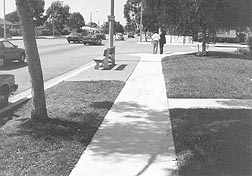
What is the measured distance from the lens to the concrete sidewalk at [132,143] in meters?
4.85

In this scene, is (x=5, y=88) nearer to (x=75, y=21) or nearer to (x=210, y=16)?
(x=210, y=16)

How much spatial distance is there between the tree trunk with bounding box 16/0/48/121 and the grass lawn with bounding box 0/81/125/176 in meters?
0.25

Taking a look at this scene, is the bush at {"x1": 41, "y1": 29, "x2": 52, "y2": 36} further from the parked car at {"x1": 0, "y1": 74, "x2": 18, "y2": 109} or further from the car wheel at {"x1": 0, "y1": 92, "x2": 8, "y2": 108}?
the car wheel at {"x1": 0, "y1": 92, "x2": 8, "y2": 108}

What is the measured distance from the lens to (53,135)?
609 cm

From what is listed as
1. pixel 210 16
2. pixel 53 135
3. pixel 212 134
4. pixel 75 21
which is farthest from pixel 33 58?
pixel 75 21

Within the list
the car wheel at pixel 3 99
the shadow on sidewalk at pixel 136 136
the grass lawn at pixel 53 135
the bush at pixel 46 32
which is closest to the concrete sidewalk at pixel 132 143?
the shadow on sidewalk at pixel 136 136

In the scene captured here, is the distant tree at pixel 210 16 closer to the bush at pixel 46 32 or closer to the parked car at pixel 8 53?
the parked car at pixel 8 53

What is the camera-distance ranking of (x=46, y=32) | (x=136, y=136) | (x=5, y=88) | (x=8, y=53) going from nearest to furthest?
1. (x=136, y=136)
2. (x=5, y=88)
3. (x=8, y=53)
4. (x=46, y=32)

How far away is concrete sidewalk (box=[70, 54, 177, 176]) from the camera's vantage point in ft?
15.9

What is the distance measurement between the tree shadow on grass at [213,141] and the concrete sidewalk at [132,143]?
0.19 m

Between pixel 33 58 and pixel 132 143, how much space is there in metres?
2.26

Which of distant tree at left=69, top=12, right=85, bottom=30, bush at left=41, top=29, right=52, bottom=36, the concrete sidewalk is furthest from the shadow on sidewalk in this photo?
distant tree at left=69, top=12, right=85, bottom=30

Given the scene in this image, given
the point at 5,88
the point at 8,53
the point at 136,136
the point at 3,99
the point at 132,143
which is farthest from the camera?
the point at 8,53

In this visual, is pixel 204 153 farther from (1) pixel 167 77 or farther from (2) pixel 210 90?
(1) pixel 167 77
